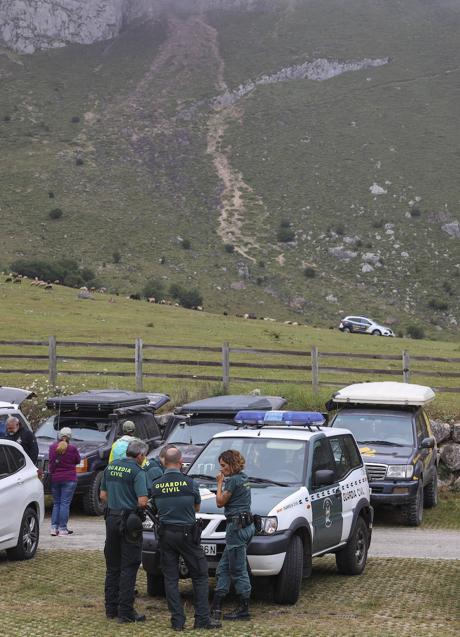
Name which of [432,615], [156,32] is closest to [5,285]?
[432,615]

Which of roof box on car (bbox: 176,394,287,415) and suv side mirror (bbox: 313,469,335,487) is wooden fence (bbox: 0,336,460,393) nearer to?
roof box on car (bbox: 176,394,287,415)

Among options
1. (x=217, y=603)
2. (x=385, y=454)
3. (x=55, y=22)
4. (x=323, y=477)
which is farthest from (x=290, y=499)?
(x=55, y=22)

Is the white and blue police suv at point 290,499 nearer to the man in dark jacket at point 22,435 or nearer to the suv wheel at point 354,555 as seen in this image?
the suv wheel at point 354,555

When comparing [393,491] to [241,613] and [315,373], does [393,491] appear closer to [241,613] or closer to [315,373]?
[241,613]

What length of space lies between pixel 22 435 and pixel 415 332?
185 feet

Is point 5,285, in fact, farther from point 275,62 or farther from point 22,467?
point 275,62

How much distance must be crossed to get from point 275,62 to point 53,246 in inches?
2418

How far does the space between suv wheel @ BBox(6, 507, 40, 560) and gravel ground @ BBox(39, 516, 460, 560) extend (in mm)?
761

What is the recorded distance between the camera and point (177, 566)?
29.4 ft

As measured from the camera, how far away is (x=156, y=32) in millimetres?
143500

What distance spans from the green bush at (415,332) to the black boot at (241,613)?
2349 inches

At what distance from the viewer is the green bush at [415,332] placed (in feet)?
223

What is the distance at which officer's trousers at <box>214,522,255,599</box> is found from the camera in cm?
912

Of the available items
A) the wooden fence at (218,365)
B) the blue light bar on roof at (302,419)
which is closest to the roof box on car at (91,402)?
the wooden fence at (218,365)
